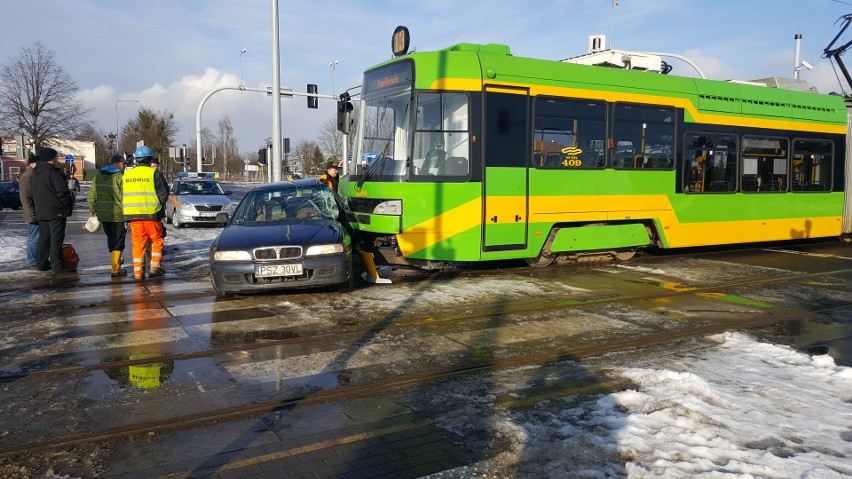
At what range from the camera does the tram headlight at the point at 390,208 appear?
9586 mm

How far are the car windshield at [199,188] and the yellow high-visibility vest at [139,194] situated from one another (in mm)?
10956

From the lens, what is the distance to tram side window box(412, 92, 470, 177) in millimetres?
9570

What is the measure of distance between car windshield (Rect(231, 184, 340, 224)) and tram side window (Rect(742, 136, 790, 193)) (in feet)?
28.9

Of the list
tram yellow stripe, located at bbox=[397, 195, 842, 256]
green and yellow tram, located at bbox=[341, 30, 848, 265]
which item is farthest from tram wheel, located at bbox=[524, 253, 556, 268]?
tram yellow stripe, located at bbox=[397, 195, 842, 256]

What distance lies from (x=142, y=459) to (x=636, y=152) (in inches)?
391

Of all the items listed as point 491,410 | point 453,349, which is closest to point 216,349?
point 453,349

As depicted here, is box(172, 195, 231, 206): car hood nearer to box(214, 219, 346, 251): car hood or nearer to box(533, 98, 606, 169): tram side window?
box(214, 219, 346, 251): car hood

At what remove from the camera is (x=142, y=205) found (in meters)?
9.52

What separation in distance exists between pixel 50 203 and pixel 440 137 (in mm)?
6458

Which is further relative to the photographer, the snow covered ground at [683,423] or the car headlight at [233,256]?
the car headlight at [233,256]

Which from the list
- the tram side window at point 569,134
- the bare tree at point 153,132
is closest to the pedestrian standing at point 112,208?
the tram side window at point 569,134

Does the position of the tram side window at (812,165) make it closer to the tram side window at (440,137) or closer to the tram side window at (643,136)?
the tram side window at (643,136)

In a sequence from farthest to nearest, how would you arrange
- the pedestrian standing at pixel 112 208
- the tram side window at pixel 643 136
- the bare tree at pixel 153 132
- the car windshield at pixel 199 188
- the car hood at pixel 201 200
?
the bare tree at pixel 153 132, the car windshield at pixel 199 188, the car hood at pixel 201 200, the tram side window at pixel 643 136, the pedestrian standing at pixel 112 208

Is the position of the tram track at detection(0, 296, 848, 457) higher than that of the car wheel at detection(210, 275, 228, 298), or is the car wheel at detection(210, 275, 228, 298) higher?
the car wheel at detection(210, 275, 228, 298)
